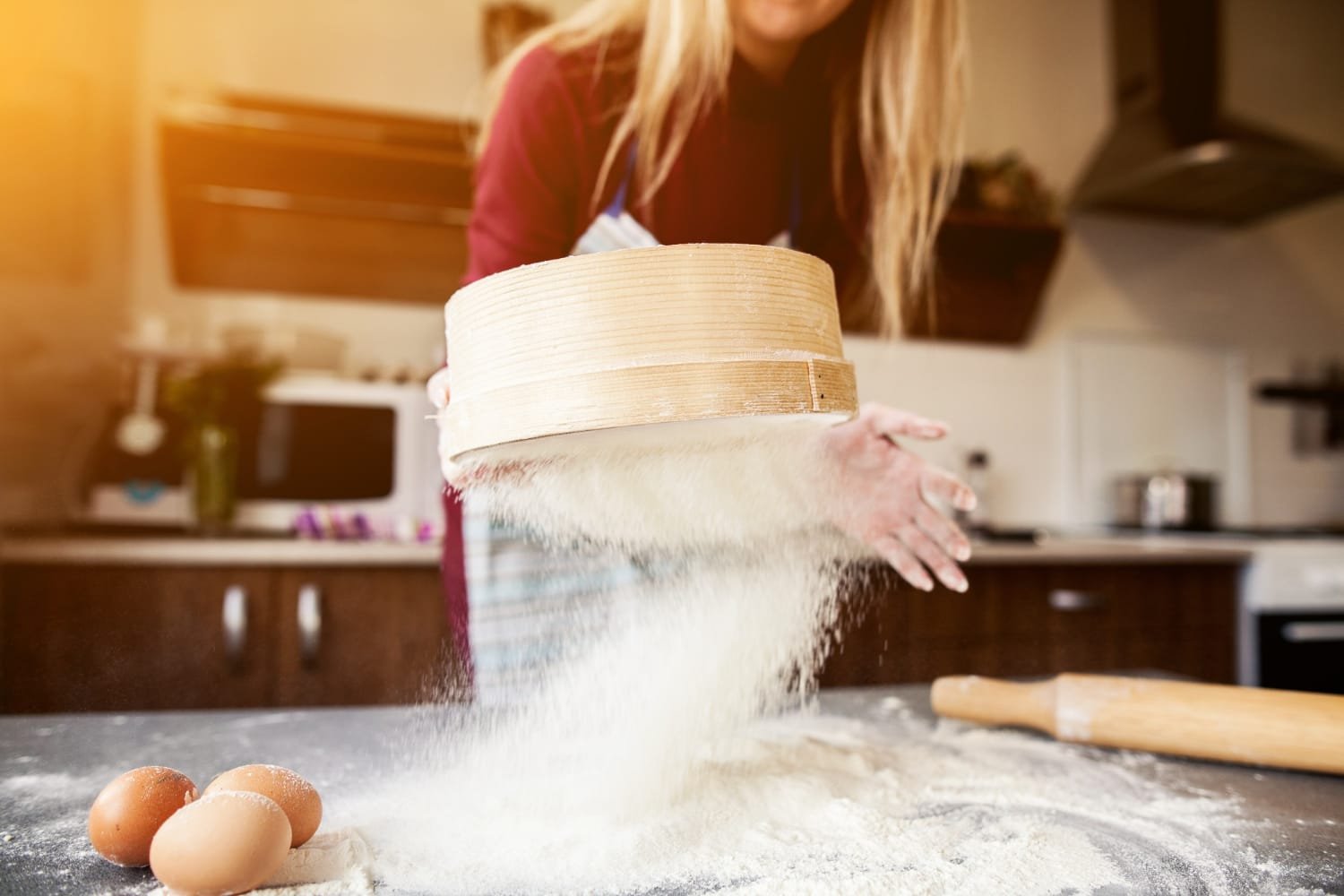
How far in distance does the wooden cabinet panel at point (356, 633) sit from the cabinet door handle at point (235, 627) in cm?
6

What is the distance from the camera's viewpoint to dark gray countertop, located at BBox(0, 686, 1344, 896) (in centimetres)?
54

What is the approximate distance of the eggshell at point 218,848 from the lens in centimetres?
48

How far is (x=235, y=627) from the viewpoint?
5.17 feet

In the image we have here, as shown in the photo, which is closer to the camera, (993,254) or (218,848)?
(218,848)

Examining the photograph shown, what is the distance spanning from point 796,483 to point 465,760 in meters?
0.33

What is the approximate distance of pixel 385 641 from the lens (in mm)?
1660

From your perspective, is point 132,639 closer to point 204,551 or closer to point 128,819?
point 204,551

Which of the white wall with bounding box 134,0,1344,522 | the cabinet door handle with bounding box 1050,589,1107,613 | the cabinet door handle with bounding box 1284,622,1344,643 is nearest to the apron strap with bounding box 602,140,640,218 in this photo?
the white wall with bounding box 134,0,1344,522

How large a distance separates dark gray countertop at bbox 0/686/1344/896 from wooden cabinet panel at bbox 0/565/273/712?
2.30ft

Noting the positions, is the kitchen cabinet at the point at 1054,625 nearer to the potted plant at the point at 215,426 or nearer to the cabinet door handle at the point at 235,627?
the cabinet door handle at the point at 235,627

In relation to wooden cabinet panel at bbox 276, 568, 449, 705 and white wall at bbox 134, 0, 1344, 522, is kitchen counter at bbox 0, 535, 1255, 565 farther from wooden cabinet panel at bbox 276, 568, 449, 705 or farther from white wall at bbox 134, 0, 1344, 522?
white wall at bbox 134, 0, 1344, 522

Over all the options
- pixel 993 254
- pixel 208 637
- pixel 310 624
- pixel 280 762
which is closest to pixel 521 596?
pixel 280 762

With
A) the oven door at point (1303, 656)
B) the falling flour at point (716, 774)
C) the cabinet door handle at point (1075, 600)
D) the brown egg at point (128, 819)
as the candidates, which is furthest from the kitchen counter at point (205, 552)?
the oven door at point (1303, 656)

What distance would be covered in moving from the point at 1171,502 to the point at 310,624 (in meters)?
2.13
